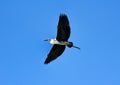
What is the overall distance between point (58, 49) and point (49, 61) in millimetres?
1413

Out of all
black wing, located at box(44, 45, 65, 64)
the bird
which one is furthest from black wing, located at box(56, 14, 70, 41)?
black wing, located at box(44, 45, 65, 64)

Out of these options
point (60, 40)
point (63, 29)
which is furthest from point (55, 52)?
point (63, 29)

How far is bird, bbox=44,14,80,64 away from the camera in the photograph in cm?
7850

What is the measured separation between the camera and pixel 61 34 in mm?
79188

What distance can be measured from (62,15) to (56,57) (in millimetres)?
4457

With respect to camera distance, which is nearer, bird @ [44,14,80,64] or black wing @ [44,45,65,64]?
bird @ [44,14,80,64]

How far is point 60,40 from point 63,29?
4.45 ft

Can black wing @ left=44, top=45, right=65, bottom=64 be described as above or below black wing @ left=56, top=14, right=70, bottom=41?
below

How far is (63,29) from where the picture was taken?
78.8m

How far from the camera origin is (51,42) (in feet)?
262

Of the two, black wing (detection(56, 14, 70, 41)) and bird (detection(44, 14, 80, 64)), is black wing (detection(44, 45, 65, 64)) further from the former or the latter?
black wing (detection(56, 14, 70, 41))

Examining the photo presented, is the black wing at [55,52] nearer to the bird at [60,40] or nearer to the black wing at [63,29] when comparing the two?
the bird at [60,40]

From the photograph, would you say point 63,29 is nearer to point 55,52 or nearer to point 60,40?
point 60,40

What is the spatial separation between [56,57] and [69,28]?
3410 mm
